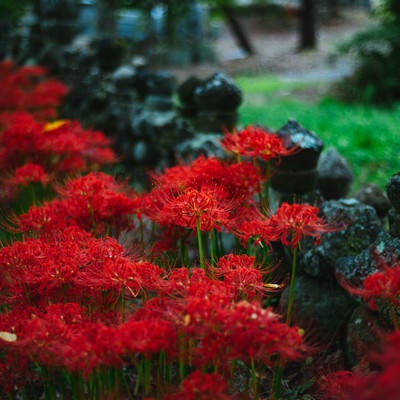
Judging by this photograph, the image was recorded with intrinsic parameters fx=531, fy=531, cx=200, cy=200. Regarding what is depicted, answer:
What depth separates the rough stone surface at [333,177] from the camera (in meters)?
3.35

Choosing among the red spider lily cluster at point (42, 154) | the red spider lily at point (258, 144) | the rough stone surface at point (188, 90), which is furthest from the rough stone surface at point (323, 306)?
the rough stone surface at point (188, 90)

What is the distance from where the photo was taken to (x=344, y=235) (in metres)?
2.39

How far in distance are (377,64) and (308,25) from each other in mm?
7382

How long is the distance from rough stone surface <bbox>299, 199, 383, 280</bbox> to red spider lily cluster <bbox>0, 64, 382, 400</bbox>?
8.5 inches

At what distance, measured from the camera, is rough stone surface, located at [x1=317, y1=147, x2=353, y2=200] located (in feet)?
11.0

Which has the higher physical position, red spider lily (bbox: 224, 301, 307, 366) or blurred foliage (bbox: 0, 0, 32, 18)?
blurred foliage (bbox: 0, 0, 32, 18)

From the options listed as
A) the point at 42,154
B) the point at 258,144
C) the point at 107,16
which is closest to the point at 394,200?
the point at 258,144

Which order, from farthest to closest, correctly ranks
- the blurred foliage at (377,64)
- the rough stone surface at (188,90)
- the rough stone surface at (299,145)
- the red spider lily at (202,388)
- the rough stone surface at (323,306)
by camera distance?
the blurred foliage at (377,64) < the rough stone surface at (188,90) < the rough stone surface at (299,145) < the rough stone surface at (323,306) < the red spider lily at (202,388)

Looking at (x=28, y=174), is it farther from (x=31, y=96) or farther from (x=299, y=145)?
(x=31, y=96)

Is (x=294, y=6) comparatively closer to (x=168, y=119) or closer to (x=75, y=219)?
(x=168, y=119)

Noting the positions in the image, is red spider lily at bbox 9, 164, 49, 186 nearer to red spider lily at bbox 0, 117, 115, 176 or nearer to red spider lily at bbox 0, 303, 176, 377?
red spider lily at bbox 0, 117, 115, 176

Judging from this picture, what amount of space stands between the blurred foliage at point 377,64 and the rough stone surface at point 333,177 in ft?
19.9

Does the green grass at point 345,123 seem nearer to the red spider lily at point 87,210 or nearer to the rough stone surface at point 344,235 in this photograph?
the rough stone surface at point 344,235

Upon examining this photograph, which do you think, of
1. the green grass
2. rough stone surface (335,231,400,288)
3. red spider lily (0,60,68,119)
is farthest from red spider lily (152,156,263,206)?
red spider lily (0,60,68,119)
